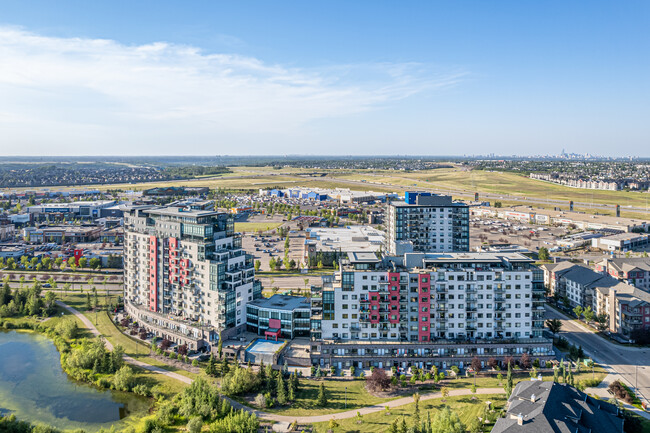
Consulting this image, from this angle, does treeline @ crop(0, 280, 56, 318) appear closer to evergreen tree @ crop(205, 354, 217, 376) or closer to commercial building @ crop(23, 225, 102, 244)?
evergreen tree @ crop(205, 354, 217, 376)

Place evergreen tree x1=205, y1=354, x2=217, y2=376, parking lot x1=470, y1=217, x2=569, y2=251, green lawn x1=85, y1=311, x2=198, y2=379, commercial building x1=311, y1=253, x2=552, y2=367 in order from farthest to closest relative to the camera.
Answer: parking lot x1=470, y1=217, x2=569, y2=251 → green lawn x1=85, y1=311, x2=198, y2=379 → commercial building x1=311, y1=253, x2=552, y2=367 → evergreen tree x1=205, y1=354, x2=217, y2=376

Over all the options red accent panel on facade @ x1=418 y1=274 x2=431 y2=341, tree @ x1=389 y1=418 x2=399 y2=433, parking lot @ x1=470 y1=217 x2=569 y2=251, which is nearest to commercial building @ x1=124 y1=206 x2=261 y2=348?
red accent panel on facade @ x1=418 y1=274 x2=431 y2=341

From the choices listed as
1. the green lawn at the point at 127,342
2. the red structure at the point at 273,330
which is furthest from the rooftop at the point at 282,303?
the green lawn at the point at 127,342


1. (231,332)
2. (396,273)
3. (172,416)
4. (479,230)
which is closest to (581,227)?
(479,230)

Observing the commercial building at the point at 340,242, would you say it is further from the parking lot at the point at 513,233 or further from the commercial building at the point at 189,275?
the commercial building at the point at 189,275

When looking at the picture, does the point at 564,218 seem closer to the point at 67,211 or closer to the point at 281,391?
the point at 281,391

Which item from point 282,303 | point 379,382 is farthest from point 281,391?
point 282,303

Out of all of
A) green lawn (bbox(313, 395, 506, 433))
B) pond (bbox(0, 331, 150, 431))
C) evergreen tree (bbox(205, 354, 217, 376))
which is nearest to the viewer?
green lawn (bbox(313, 395, 506, 433))
